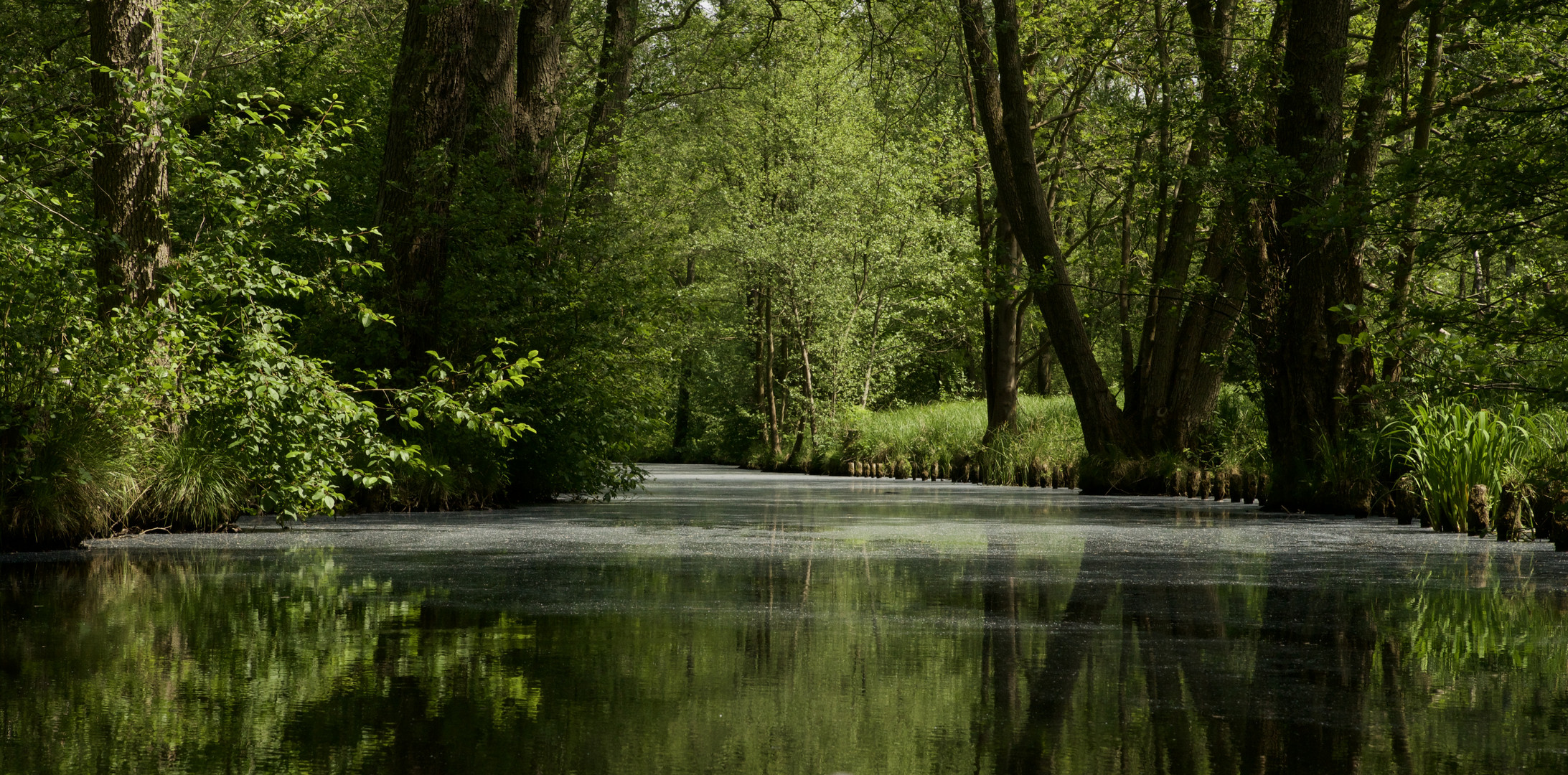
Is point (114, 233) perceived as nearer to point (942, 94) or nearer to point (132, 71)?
point (132, 71)

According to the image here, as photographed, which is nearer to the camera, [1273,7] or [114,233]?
[114,233]

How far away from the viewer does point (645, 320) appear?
41.7 ft

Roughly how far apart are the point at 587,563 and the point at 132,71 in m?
4.06

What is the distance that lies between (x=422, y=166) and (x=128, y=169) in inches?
134

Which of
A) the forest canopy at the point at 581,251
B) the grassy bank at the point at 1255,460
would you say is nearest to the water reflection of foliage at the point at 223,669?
the forest canopy at the point at 581,251

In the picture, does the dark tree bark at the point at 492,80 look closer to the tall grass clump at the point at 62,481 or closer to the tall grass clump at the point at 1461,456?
the tall grass clump at the point at 62,481

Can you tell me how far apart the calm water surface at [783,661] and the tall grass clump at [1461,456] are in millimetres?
1897

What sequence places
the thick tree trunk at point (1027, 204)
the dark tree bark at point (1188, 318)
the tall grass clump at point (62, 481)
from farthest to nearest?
the thick tree trunk at point (1027, 204) → the dark tree bark at point (1188, 318) → the tall grass clump at point (62, 481)

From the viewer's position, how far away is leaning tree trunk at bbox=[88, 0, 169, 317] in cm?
760

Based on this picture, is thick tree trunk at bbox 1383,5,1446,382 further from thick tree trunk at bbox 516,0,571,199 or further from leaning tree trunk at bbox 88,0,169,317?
thick tree trunk at bbox 516,0,571,199

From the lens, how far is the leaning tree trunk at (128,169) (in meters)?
7.60

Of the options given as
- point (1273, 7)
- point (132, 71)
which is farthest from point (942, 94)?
point (132, 71)

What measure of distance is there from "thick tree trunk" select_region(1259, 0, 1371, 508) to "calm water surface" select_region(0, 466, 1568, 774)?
183 inches

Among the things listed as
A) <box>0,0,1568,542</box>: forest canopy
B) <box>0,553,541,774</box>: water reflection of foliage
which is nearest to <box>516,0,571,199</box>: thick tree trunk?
<box>0,0,1568,542</box>: forest canopy
